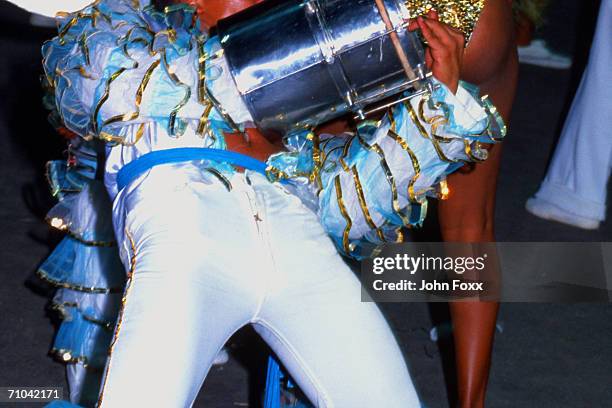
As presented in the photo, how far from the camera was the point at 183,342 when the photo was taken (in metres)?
1.61

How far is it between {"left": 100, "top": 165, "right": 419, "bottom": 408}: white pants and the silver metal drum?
0.65ft

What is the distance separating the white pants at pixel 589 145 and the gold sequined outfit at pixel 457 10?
1.68 meters

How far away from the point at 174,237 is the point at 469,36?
797mm

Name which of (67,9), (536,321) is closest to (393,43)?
(67,9)

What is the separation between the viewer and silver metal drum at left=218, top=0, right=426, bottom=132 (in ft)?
5.90

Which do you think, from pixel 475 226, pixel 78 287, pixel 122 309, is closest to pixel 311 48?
pixel 122 309

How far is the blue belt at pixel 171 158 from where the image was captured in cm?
184

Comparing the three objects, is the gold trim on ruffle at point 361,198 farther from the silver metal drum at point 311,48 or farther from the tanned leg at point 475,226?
the tanned leg at point 475,226

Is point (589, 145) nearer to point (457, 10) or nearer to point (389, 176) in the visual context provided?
point (457, 10)

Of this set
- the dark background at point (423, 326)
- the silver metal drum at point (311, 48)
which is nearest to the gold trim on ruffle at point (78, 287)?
the dark background at point (423, 326)

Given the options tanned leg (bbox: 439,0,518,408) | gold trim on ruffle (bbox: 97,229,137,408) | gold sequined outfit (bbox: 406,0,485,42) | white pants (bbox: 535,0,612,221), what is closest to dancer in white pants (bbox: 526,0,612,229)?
white pants (bbox: 535,0,612,221)

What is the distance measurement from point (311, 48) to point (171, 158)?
0.32m

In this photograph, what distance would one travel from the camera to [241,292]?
1.75m

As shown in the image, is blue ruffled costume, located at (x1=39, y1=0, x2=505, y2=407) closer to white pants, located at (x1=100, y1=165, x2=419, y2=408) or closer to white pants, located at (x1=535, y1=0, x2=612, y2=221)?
white pants, located at (x1=100, y1=165, x2=419, y2=408)
